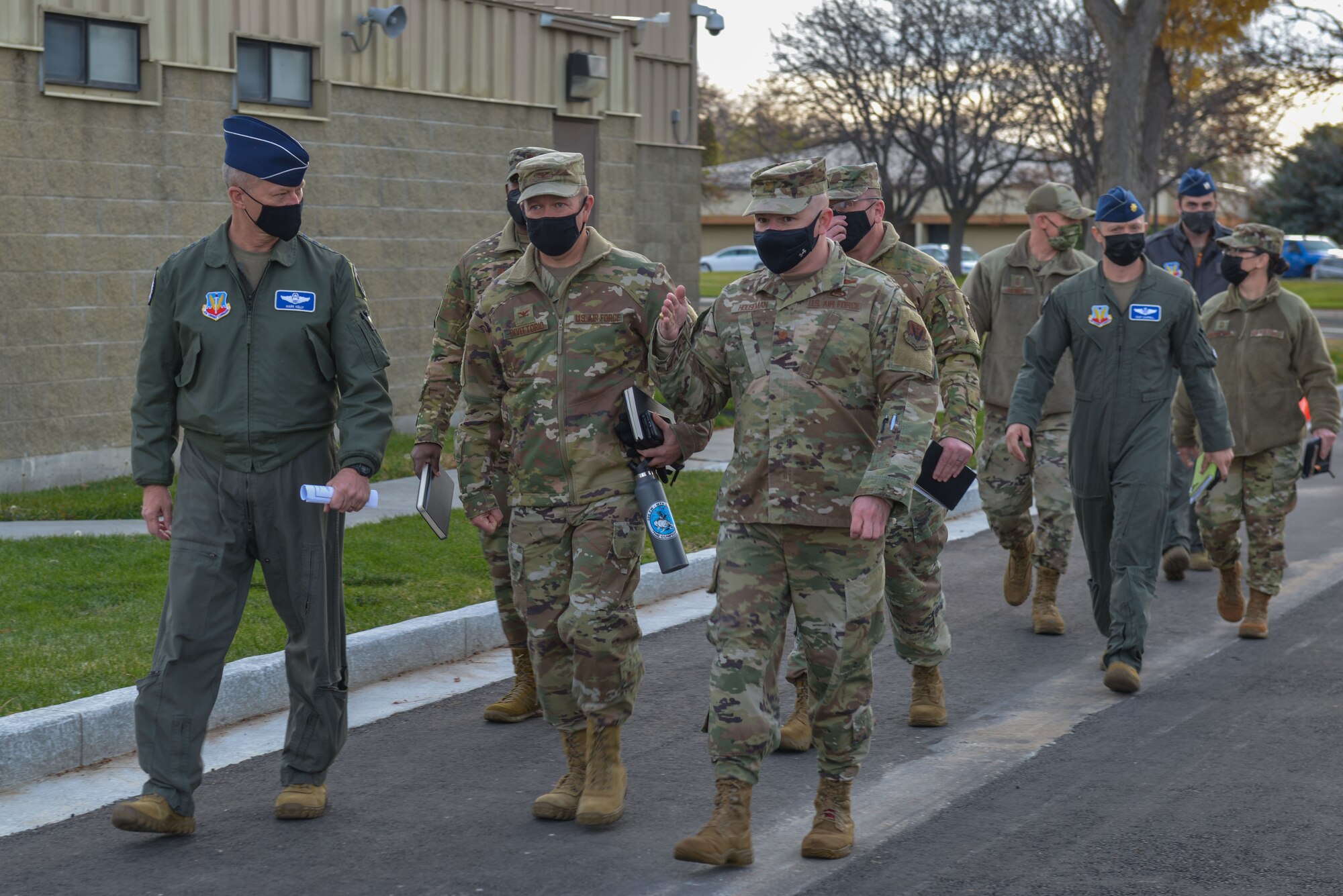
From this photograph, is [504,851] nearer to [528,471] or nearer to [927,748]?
[528,471]

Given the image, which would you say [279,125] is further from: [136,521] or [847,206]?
[847,206]

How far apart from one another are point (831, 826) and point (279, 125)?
9.26 m

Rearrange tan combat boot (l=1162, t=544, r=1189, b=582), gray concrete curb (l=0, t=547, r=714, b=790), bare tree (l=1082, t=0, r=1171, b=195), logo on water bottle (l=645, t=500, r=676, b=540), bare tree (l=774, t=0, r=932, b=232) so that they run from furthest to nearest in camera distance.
Result: 1. bare tree (l=774, t=0, r=932, b=232)
2. bare tree (l=1082, t=0, r=1171, b=195)
3. tan combat boot (l=1162, t=544, r=1189, b=582)
4. gray concrete curb (l=0, t=547, r=714, b=790)
5. logo on water bottle (l=645, t=500, r=676, b=540)

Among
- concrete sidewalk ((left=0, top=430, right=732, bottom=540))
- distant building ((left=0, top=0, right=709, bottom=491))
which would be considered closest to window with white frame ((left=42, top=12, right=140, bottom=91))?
distant building ((left=0, top=0, right=709, bottom=491))

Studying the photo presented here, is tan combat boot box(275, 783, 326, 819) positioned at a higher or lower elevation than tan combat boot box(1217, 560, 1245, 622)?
lower

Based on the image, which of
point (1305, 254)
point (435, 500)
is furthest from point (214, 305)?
point (1305, 254)

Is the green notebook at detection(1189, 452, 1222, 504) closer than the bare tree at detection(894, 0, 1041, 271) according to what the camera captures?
Yes

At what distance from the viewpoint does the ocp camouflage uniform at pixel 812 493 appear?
4.96 metres

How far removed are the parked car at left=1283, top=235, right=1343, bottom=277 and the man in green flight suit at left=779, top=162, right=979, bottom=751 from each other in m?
51.5

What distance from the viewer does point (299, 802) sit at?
5441 millimetres

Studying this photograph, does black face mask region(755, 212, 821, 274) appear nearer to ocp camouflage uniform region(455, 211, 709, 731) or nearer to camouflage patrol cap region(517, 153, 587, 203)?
ocp camouflage uniform region(455, 211, 709, 731)

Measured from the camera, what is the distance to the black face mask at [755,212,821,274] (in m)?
4.99

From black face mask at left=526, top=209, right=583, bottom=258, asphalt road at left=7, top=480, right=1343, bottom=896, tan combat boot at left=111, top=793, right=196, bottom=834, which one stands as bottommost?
asphalt road at left=7, top=480, right=1343, bottom=896

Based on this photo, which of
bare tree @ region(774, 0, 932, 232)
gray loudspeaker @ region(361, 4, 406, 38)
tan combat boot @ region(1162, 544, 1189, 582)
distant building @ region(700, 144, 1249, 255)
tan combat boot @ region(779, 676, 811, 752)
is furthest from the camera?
distant building @ region(700, 144, 1249, 255)
